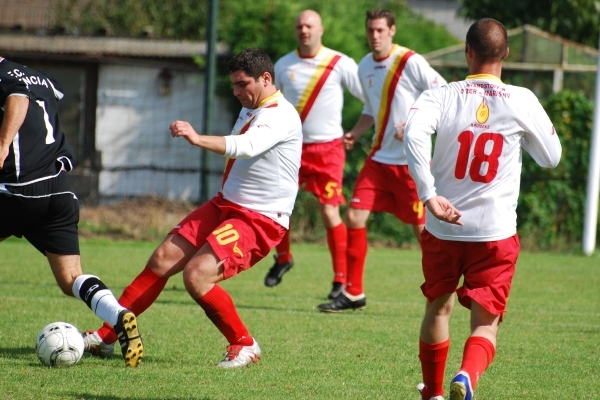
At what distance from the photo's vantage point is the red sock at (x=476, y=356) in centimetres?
430

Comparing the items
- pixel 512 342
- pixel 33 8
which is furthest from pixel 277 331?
pixel 33 8

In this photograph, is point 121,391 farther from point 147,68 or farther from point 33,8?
point 33,8

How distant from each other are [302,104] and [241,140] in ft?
12.7

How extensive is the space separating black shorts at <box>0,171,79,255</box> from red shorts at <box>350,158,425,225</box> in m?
3.14

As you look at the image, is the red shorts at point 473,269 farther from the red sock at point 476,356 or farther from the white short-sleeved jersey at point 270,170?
the white short-sleeved jersey at point 270,170

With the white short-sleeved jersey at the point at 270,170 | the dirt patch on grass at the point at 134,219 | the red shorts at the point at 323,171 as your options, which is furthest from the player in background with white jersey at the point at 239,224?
the dirt patch on grass at the point at 134,219

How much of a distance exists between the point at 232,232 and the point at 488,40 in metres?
2.04

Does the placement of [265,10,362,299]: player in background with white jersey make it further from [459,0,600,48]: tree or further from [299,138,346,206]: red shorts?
[459,0,600,48]: tree

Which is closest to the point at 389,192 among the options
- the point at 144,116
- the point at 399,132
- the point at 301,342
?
the point at 399,132

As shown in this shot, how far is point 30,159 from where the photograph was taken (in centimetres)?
562

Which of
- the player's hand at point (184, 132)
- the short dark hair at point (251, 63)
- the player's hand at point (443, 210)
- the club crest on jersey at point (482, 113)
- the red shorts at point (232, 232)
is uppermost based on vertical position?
the short dark hair at point (251, 63)

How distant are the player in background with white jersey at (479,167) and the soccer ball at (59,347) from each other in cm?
225

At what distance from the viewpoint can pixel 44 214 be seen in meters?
5.75

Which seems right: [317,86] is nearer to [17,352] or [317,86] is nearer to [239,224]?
[239,224]
